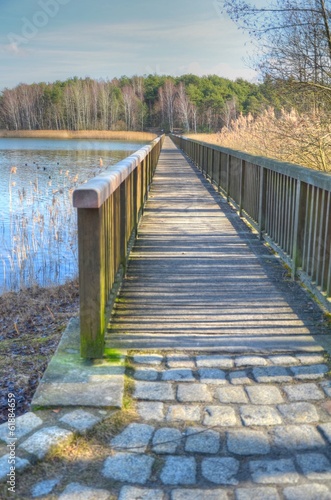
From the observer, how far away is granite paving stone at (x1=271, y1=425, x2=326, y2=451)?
251 cm

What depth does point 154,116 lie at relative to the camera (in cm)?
11956

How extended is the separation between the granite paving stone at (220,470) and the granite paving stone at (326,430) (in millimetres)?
489

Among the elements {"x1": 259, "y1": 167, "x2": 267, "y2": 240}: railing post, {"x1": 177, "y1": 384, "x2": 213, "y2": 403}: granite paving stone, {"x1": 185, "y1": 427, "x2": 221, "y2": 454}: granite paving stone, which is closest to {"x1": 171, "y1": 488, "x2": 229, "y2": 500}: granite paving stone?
{"x1": 185, "y1": 427, "x2": 221, "y2": 454}: granite paving stone

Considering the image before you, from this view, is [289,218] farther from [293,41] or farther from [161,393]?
[293,41]

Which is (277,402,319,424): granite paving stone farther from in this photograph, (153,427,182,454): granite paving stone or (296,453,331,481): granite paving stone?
(153,427,182,454): granite paving stone

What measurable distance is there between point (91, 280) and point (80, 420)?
86 cm

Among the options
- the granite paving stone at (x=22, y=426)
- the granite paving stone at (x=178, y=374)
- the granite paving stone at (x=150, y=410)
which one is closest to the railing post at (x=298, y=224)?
the granite paving stone at (x=178, y=374)

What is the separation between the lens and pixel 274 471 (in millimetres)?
2320

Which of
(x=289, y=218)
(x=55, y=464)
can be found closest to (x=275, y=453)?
(x=55, y=464)

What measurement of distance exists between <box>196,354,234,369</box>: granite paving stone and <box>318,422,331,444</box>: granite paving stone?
789 millimetres

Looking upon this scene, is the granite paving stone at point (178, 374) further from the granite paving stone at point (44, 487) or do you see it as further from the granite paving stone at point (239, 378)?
the granite paving stone at point (44, 487)

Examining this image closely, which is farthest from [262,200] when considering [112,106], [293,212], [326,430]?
[112,106]

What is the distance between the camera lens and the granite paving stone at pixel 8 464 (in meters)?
2.22

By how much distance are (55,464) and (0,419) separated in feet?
2.87
